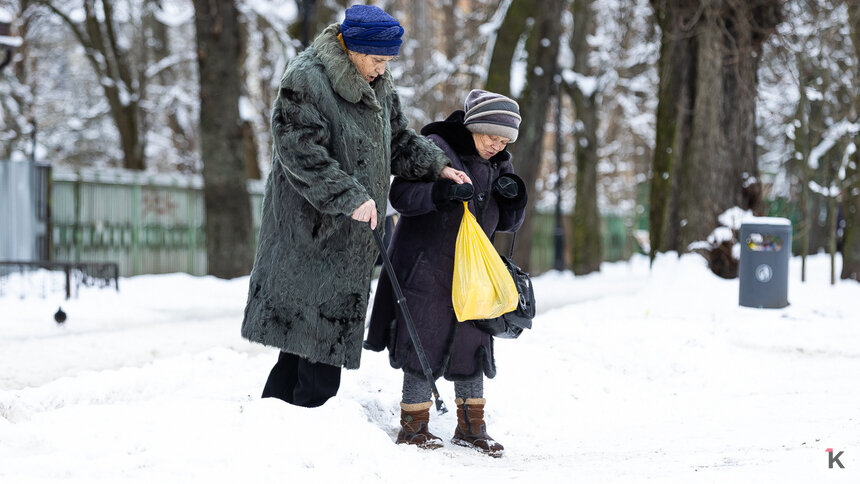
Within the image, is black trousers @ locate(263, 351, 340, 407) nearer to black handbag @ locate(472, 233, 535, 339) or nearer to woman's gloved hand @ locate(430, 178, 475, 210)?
black handbag @ locate(472, 233, 535, 339)

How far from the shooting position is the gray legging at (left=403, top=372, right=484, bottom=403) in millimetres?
4328

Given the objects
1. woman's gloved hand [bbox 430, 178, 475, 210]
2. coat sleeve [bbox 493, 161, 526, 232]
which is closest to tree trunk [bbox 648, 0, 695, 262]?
coat sleeve [bbox 493, 161, 526, 232]

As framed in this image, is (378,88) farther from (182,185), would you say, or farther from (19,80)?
(19,80)

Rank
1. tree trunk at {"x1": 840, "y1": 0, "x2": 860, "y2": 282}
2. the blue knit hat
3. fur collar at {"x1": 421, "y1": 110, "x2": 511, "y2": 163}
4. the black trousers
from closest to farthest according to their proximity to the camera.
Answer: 1. the blue knit hat
2. the black trousers
3. fur collar at {"x1": 421, "y1": 110, "x2": 511, "y2": 163}
4. tree trunk at {"x1": 840, "y1": 0, "x2": 860, "y2": 282}

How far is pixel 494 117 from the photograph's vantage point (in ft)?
14.0

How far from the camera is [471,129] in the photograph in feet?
Answer: 14.3

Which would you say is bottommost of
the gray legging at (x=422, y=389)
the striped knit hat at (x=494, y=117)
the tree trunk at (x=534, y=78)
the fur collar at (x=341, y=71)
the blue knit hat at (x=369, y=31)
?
the gray legging at (x=422, y=389)

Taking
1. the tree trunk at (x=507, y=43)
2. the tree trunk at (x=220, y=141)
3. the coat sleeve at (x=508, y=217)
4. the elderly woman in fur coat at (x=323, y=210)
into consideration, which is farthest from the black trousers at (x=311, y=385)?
the tree trunk at (x=220, y=141)

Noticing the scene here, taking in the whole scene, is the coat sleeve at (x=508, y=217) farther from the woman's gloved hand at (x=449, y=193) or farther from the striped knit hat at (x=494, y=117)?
the woman's gloved hand at (x=449, y=193)

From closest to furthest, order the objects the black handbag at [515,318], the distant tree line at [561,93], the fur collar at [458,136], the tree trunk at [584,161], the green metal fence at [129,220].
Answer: the black handbag at [515,318]
the fur collar at [458,136]
the distant tree line at [561,93]
the green metal fence at [129,220]
the tree trunk at [584,161]

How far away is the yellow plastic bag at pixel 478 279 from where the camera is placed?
13.4 ft

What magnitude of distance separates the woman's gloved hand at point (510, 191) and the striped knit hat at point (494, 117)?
0.19m

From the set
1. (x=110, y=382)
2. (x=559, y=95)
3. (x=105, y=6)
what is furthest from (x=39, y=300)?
(x=559, y=95)

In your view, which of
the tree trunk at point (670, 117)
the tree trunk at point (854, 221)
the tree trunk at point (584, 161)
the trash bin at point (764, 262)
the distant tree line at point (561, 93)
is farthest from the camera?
the tree trunk at point (584, 161)
